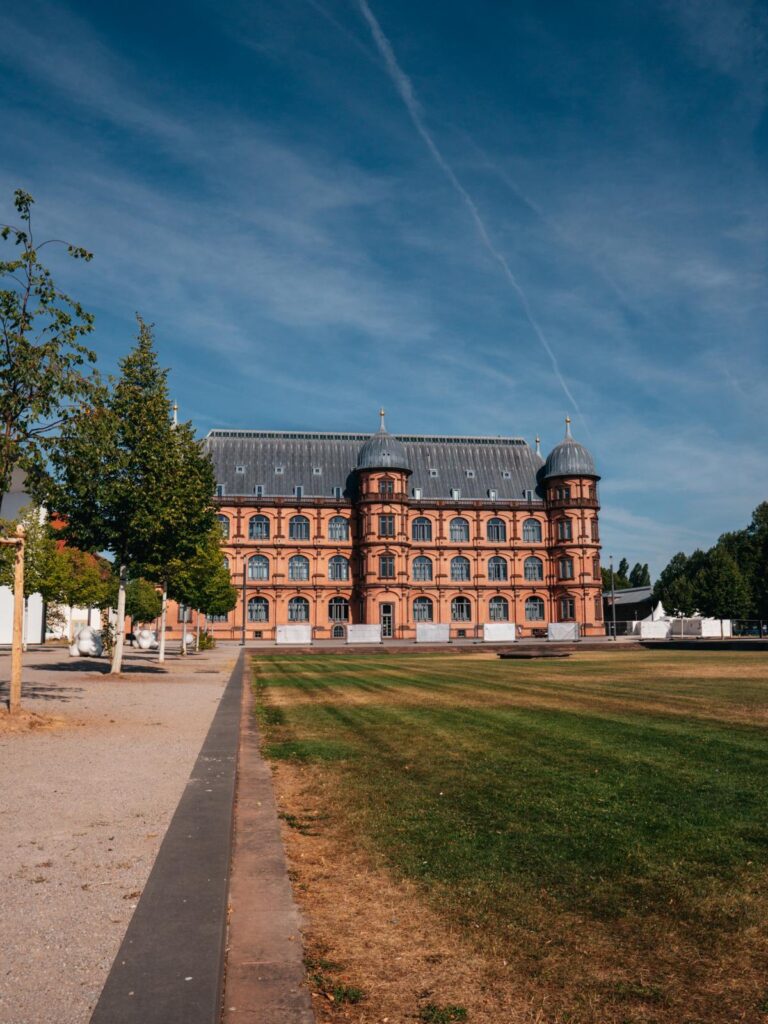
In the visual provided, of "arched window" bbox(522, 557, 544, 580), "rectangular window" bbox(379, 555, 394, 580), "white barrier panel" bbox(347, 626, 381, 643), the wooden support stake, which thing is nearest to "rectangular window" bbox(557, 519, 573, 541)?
"arched window" bbox(522, 557, 544, 580)

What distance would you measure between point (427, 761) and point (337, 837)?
3.53 meters

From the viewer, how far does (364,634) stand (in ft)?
213

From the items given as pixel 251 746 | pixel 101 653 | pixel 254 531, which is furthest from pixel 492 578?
pixel 251 746

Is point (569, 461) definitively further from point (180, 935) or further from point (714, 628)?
point (180, 935)

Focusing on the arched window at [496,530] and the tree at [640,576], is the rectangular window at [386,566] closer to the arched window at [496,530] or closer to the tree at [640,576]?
the arched window at [496,530]

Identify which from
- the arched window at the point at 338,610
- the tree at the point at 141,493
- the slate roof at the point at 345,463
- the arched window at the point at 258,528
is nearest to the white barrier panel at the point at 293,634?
the arched window at the point at 338,610

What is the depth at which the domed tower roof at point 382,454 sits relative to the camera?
269 feet

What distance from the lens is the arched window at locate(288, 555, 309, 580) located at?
270 feet

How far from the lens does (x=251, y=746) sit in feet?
41.4

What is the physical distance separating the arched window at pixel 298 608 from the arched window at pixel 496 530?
67.8ft

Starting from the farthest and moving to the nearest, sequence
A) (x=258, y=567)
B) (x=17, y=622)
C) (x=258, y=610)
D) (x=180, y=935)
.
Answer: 1. (x=258, y=567)
2. (x=258, y=610)
3. (x=17, y=622)
4. (x=180, y=935)

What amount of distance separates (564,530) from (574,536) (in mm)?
1303

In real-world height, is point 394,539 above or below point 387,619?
above

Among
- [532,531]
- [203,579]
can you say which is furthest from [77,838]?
[532,531]
